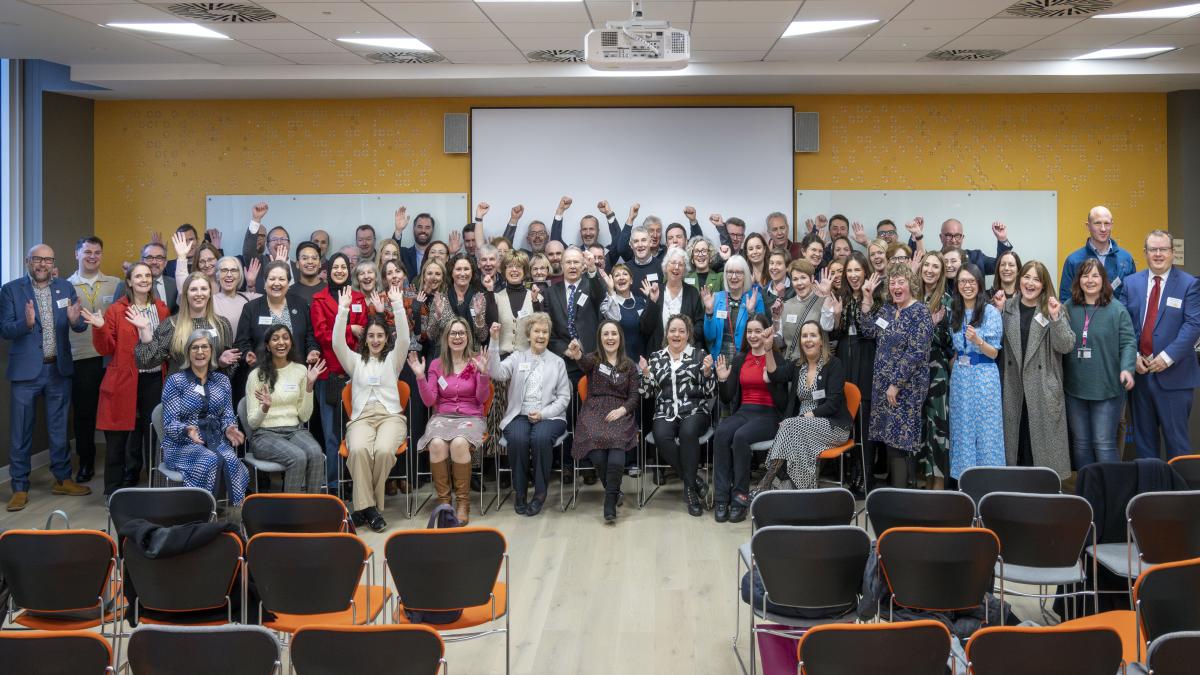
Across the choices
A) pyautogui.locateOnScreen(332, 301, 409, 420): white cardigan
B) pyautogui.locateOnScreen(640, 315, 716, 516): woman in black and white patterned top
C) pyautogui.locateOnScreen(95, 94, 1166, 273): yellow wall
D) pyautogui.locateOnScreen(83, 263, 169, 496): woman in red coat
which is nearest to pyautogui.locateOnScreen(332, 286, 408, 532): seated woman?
pyautogui.locateOnScreen(332, 301, 409, 420): white cardigan

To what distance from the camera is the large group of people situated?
5.99m

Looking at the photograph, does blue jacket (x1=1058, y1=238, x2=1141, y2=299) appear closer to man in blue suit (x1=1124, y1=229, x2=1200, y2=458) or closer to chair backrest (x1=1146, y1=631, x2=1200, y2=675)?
man in blue suit (x1=1124, y1=229, x2=1200, y2=458)

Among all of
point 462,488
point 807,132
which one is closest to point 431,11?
point 462,488

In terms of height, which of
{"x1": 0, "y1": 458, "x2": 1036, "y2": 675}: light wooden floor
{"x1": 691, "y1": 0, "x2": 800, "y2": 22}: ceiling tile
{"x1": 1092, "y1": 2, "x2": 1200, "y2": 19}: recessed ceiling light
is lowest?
{"x1": 0, "y1": 458, "x2": 1036, "y2": 675}: light wooden floor

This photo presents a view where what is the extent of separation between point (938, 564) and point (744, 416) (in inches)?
117

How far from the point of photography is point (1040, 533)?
378 cm

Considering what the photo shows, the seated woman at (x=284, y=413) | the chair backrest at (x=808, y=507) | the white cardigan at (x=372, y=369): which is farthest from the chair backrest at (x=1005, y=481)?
the seated woman at (x=284, y=413)

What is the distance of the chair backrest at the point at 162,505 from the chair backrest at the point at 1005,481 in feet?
10.9

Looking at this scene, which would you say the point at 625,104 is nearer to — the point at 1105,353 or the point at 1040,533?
the point at 1105,353

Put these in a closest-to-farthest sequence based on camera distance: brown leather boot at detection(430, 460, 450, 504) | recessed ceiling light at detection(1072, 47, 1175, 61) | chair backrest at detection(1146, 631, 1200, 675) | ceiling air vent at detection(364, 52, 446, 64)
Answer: chair backrest at detection(1146, 631, 1200, 675)
brown leather boot at detection(430, 460, 450, 504)
recessed ceiling light at detection(1072, 47, 1175, 61)
ceiling air vent at detection(364, 52, 446, 64)

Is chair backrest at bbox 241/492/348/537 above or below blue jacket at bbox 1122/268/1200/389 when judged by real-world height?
below

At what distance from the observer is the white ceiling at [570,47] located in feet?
20.8

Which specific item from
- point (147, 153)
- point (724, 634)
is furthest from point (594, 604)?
point (147, 153)

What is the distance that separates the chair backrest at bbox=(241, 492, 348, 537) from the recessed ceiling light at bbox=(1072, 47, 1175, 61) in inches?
280
